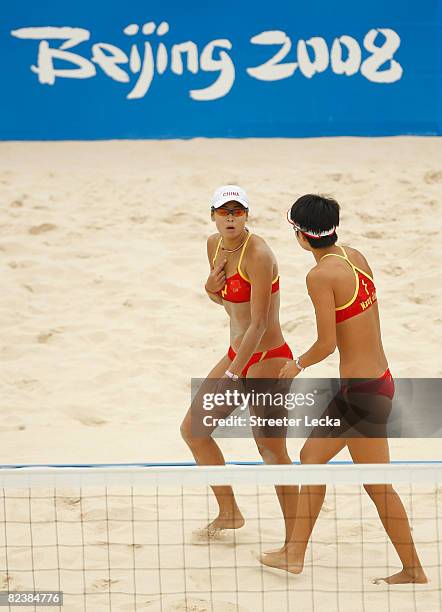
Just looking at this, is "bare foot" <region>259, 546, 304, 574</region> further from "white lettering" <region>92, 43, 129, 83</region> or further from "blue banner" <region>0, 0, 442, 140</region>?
"white lettering" <region>92, 43, 129, 83</region>

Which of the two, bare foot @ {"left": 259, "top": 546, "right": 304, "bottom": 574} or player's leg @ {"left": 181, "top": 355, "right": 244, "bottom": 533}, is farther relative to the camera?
player's leg @ {"left": 181, "top": 355, "right": 244, "bottom": 533}

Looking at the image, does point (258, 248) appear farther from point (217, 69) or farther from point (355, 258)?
point (217, 69)

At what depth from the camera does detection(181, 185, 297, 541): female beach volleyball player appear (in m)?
4.10

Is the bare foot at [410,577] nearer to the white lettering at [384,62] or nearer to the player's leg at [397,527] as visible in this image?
the player's leg at [397,527]

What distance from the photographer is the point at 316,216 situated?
3791mm

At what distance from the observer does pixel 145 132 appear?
1008cm

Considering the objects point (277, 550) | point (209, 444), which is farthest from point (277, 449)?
point (277, 550)

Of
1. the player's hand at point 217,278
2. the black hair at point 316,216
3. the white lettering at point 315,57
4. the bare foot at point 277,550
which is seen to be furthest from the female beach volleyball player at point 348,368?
the white lettering at point 315,57

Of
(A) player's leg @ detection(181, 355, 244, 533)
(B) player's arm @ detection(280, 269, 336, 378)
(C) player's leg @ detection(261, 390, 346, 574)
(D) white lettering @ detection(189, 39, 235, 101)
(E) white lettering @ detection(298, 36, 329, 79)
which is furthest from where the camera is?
(D) white lettering @ detection(189, 39, 235, 101)

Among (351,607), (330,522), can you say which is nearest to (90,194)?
(330,522)

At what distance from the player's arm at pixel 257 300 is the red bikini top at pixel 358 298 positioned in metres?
0.36

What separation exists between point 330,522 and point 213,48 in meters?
6.35

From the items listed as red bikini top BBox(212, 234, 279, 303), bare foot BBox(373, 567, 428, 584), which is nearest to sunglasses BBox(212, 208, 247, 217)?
red bikini top BBox(212, 234, 279, 303)

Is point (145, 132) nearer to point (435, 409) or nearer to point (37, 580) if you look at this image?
point (435, 409)
